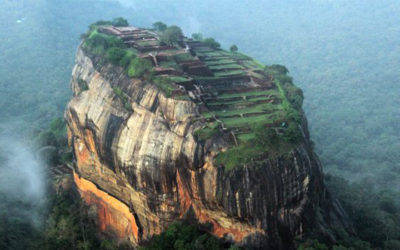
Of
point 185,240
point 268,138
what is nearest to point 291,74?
point 268,138

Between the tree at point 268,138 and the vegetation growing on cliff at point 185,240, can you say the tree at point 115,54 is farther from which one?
the vegetation growing on cliff at point 185,240

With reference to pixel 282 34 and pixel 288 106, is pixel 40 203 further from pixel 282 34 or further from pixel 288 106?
pixel 282 34

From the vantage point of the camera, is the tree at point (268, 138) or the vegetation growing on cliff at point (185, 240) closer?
the vegetation growing on cliff at point (185, 240)

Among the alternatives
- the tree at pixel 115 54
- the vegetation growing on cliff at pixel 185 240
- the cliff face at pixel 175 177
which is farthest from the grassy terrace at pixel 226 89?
the vegetation growing on cliff at pixel 185 240

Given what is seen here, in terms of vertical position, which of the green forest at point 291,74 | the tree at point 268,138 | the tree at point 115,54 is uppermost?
the tree at point 115,54

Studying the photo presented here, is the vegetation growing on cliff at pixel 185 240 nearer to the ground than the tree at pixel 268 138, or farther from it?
nearer to the ground

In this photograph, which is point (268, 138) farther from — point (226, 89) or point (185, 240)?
point (226, 89)
